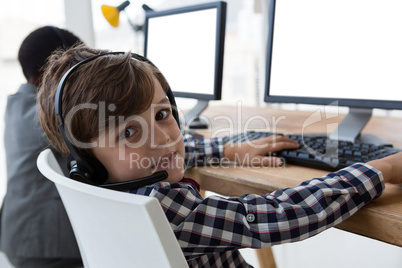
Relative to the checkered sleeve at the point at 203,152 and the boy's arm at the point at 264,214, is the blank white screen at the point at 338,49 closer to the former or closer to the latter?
the checkered sleeve at the point at 203,152

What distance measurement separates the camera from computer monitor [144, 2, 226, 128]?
4.03ft

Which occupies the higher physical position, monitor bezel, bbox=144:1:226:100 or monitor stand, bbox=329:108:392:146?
monitor bezel, bbox=144:1:226:100

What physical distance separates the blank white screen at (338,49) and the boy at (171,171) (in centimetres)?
30

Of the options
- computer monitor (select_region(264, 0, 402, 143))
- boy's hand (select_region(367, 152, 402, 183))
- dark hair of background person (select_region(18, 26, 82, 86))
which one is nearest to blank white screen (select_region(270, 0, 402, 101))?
computer monitor (select_region(264, 0, 402, 143))

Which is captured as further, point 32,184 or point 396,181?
point 32,184

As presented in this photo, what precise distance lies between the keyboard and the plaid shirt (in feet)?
0.44

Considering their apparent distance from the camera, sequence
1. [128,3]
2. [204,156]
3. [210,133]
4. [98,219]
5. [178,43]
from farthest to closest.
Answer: [128,3]
[178,43]
[210,133]
[204,156]
[98,219]

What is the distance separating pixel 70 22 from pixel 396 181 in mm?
1908

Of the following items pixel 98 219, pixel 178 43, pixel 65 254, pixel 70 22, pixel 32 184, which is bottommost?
pixel 65 254

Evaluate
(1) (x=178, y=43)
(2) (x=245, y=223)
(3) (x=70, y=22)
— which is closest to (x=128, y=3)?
(1) (x=178, y=43)

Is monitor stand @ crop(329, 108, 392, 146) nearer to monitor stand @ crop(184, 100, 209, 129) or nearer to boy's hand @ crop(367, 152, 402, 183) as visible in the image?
boy's hand @ crop(367, 152, 402, 183)

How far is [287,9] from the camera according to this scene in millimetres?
1075

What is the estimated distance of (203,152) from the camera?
97 centimetres

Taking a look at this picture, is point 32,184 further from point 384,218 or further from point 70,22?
point 70,22
